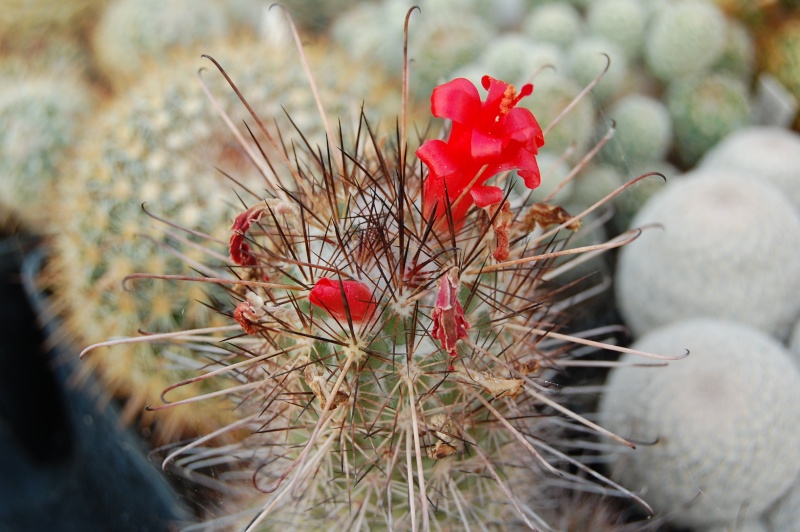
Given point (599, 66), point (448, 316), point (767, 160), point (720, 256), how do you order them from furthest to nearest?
point (599, 66)
point (767, 160)
point (720, 256)
point (448, 316)

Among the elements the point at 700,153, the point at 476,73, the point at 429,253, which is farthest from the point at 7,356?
the point at 700,153

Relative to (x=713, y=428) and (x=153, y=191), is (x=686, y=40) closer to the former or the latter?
(x=713, y=428)

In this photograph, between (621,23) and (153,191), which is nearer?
(153,191)

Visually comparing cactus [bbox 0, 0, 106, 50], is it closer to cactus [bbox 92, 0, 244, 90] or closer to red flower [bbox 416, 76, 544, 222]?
cactus [bbox 92, 0, 244, 90]

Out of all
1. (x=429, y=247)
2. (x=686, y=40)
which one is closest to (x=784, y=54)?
(x=686, y=40)

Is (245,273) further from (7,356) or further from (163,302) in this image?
(7,356)

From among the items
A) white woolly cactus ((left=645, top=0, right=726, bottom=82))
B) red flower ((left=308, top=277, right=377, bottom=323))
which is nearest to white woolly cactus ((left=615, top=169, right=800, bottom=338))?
white woolly cactus ((left=645, top=0, right=726, bottom=82))

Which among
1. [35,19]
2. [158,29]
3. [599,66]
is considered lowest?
[599,66]
